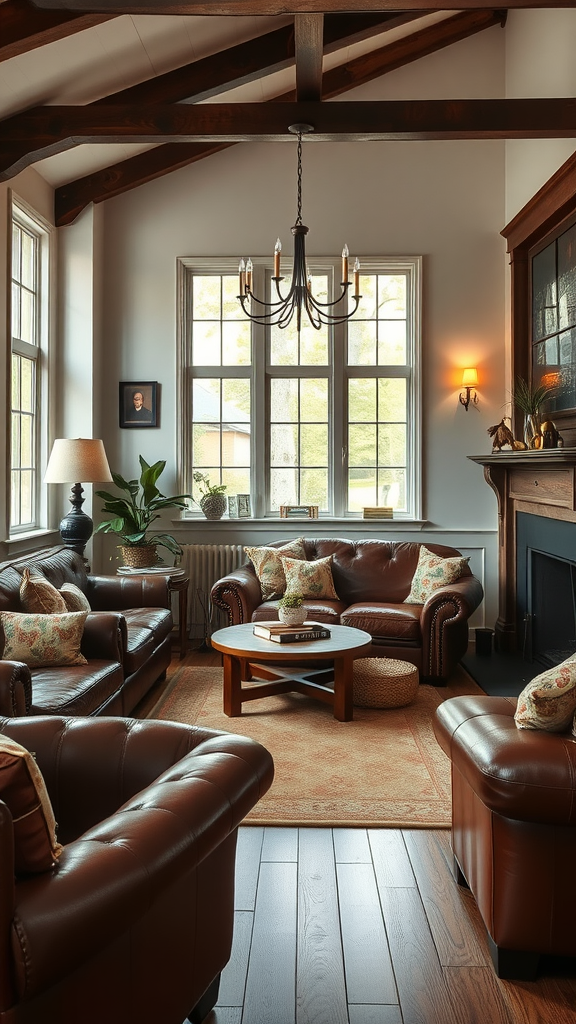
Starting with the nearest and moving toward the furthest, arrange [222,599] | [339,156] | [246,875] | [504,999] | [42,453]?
1. [504,999]
2. [246,875]
3. [222,599]
4. [42,453]
5. [339,156]

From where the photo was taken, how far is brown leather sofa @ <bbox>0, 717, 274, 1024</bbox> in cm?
137

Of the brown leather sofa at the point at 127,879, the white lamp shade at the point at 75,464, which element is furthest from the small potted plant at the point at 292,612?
the brown leather sofa at the point at 127,879

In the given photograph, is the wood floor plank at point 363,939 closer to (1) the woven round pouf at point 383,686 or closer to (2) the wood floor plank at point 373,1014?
(2) the wood floor plank at point 373,1014

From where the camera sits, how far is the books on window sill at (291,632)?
4568 mm

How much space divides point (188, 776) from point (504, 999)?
1.06 meters

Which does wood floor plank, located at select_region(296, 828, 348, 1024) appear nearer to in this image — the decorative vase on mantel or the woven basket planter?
the woven basket planter

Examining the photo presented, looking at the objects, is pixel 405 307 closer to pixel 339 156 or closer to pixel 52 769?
pixel 339 156

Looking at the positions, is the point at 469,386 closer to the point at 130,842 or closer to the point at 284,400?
the point at 284,400

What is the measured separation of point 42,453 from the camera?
6070 millimetres

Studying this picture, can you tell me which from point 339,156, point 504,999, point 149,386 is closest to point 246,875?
point 504,999

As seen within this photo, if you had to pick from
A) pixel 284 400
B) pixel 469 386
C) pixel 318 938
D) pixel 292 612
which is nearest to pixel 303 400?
pixel 284 400

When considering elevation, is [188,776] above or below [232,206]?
below

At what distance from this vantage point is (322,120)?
4.45 meters

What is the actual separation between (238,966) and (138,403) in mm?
5063
